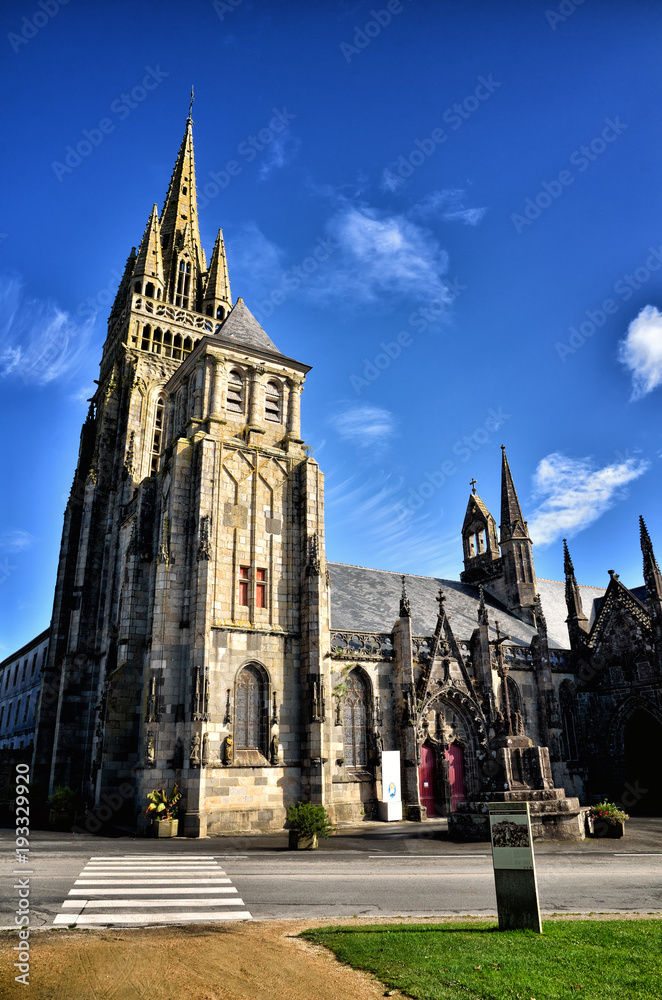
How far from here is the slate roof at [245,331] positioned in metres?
30.2

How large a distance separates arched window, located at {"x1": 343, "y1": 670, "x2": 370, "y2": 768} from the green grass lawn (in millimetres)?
18463

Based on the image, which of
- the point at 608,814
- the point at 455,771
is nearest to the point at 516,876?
the point at 608,814

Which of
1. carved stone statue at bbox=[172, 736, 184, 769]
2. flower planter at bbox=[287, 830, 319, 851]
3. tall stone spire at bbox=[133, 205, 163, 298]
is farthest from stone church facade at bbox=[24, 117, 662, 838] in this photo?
tall stone spire at bbox=[133, 205, 163, 298]

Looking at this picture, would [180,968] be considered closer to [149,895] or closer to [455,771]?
[149,895]

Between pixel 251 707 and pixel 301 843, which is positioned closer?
pixel 301 843

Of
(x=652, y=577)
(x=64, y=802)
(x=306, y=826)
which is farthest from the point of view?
(x=652, y=577)

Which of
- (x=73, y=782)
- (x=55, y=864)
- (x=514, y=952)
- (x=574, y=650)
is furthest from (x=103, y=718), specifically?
(x=574, y=650)

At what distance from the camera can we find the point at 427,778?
28.0 meters

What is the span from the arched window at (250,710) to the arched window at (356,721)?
4486 mm

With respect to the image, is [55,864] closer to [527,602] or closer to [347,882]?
[347,882]

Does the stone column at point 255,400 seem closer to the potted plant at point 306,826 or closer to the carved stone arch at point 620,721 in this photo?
the potted plant at point 306,826

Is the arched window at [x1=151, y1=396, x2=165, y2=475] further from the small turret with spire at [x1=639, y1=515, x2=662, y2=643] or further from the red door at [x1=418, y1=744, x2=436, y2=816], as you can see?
the small turret with spire at [x1=639, y1=515, x2=662, y2=643]

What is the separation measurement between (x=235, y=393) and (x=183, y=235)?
32.5 meters

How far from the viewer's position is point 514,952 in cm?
730
